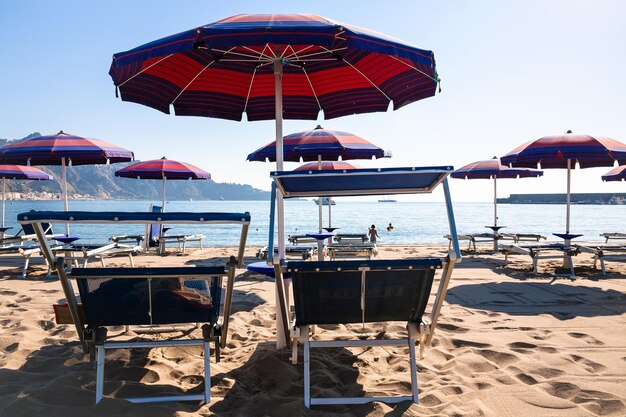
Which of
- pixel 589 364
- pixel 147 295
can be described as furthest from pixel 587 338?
pixel 147 295

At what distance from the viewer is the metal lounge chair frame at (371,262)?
2.31 meters

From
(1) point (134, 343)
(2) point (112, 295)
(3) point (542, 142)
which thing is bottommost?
(1) point (134, 343)

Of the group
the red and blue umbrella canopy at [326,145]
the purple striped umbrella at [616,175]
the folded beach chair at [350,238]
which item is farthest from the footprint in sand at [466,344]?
the purple striped umbrella at [616,175]

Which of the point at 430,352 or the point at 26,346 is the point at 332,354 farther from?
the point at 26,346

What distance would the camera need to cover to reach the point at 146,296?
249 centimetres

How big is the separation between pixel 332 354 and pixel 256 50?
2567mm

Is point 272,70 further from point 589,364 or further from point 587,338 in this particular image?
point 587,338

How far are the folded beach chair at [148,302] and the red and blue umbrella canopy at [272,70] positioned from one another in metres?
1.26

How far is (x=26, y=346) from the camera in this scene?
3303 mm

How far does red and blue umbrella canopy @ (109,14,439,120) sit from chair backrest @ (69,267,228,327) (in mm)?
1257

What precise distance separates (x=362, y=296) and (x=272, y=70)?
2.53 metres

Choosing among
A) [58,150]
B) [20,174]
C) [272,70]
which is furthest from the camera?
[20,174]

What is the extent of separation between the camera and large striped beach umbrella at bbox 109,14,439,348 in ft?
7.97

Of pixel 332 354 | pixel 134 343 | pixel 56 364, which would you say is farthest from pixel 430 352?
pixel 56 364
